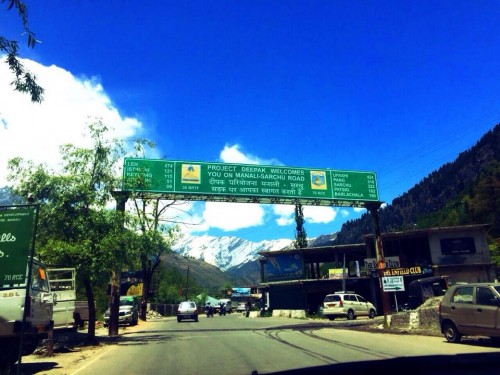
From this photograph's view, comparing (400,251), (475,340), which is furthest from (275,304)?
(475,340)

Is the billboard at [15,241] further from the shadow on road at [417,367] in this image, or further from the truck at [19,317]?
the shadow on road at [417,367]

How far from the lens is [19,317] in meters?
9.84

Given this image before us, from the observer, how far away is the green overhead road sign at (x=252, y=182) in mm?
22453

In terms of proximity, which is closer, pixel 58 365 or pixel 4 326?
pixel 4 326

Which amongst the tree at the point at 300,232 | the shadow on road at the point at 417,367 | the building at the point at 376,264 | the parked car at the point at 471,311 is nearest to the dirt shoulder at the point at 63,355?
the shadow on road at the point at 417,367

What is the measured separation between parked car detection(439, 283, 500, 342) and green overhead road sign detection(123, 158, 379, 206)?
11.3 meters

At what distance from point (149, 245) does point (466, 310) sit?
12.2 metres

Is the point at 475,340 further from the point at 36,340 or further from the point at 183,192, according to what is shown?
the point at 183,192

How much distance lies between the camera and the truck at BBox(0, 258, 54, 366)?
31.4ft

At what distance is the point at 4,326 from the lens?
31.7 feet

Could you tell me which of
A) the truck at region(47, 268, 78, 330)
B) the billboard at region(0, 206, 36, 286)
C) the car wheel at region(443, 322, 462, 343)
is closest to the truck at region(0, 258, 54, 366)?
the billboard at region(0, 206, 36, 286)

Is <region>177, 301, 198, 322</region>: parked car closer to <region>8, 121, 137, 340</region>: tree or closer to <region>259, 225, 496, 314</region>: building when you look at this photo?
<region>259, 225, 496, 314</region>: building

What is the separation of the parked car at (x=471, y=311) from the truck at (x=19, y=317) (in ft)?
35.8

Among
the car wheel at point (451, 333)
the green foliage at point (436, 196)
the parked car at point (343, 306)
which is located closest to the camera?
the car wheel at point (451, 333)
